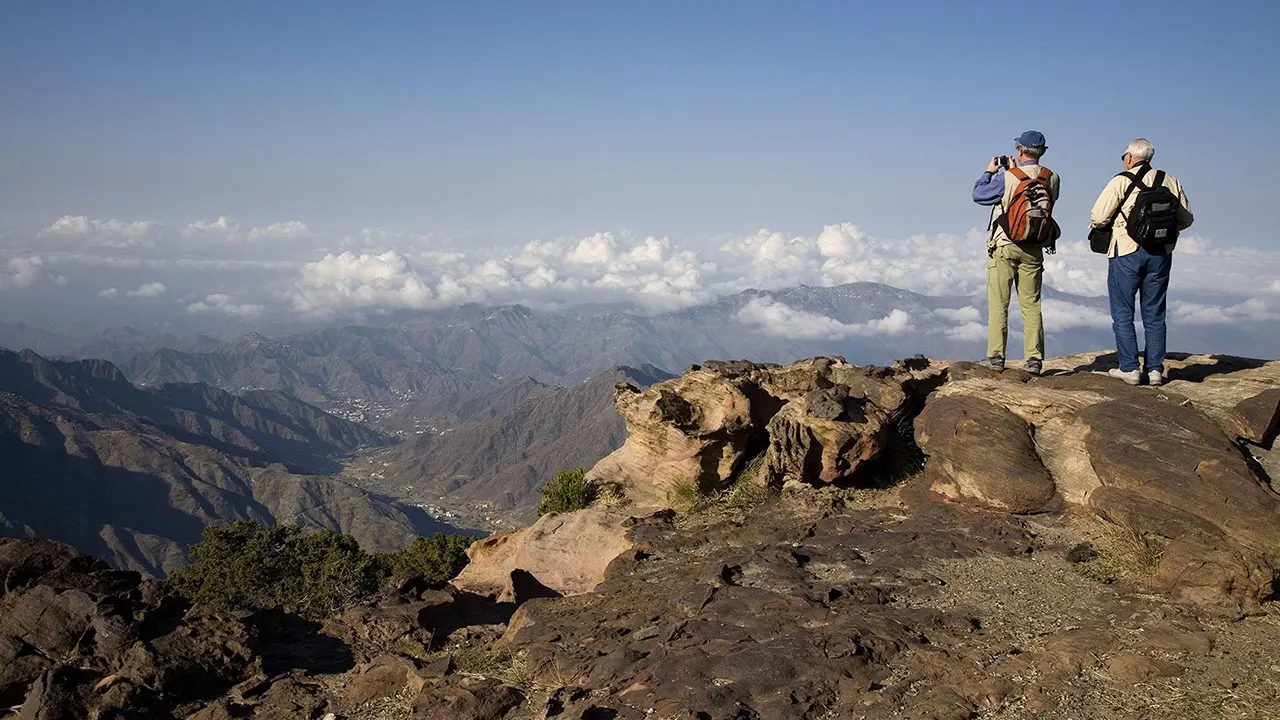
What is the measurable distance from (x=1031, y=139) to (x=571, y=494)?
11394 millimetres

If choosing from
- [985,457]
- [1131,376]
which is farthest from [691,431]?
[1131,376]

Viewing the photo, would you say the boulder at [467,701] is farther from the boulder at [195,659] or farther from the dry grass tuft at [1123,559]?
the dry grass tuft at [1123,559]

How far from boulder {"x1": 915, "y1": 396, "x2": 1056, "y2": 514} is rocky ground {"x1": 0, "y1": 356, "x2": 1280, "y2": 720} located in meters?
0.05

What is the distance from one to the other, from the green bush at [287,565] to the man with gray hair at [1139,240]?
21.0 meters

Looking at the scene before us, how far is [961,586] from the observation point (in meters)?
10.3

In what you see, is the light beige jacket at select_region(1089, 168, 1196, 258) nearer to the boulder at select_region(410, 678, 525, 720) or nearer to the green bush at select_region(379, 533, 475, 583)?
the boulder at select_region(410, 678, 525, 720)

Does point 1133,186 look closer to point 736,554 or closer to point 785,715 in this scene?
point 736,554

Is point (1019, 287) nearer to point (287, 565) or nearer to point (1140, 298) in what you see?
point (1140, 298)

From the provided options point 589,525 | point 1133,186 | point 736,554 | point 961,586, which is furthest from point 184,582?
point 1133,186

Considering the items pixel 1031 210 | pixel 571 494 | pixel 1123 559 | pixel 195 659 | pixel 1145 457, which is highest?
pixel 1031 210

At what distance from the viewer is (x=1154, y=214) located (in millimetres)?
13242

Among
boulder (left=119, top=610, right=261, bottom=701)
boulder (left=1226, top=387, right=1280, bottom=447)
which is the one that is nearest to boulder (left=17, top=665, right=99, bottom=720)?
boulder (left=119, top=610, right=261, bottom=701)

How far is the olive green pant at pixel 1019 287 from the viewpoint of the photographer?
48.2 ft

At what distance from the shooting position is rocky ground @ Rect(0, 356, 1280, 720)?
7.91m
